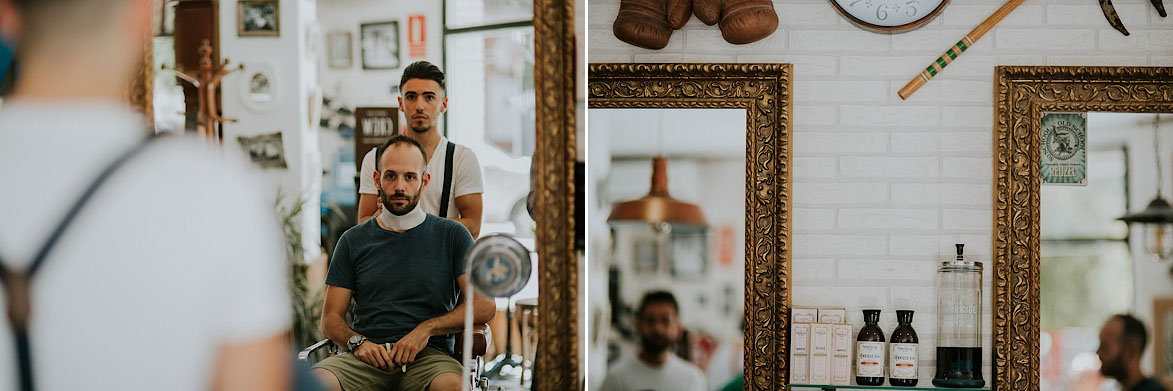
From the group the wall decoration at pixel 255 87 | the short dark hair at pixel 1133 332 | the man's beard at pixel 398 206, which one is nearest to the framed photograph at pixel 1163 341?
the short dark hair at pixel 1133 332

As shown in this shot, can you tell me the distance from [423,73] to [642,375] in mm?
1160

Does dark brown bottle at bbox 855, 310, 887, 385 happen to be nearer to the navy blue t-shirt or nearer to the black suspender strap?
the navy blue t-shirt

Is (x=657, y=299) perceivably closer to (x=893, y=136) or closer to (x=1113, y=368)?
(x=893, y=136)

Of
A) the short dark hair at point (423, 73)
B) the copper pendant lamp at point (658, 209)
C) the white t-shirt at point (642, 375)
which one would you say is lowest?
the white t-shirt at point (642, 375)

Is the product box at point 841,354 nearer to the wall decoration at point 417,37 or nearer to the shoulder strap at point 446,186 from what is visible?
the shoulder strap at point 446,186

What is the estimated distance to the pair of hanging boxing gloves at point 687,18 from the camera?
2.01 metres

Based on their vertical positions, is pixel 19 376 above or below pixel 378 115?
below

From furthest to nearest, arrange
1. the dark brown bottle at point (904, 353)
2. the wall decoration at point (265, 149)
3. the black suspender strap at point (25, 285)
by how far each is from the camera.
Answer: the dark brown bottle at point (904, 353), the wall decoration at point (265, 149), the black suspender strap at point (25, 285)

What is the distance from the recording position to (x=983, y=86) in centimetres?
210

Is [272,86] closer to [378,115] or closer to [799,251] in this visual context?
[378,115]

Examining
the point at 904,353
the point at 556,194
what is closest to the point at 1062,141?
the point at 904,353

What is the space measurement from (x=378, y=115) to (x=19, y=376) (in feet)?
2.08

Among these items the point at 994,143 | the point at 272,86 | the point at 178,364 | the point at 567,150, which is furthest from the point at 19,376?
the point at 994,143

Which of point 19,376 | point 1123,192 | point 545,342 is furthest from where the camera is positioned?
point 1123,192
